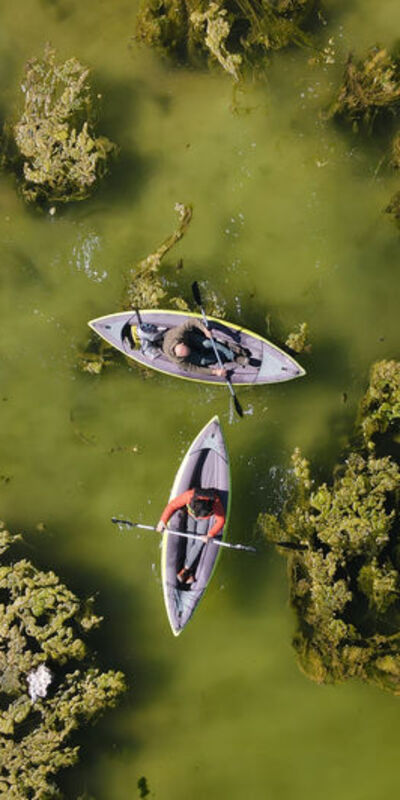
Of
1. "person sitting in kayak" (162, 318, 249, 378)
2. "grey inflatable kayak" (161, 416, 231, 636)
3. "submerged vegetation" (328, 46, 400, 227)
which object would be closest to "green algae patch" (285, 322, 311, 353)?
"person sitting in kayak" (162, 318, 249, 378)

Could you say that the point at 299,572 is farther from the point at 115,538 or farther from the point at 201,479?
the point at 115,538

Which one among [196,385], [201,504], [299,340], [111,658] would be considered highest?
[299,340]

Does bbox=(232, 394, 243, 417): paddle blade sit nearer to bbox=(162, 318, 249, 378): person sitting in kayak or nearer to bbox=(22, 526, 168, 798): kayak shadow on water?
bbox=(162, 318, 249, 378): person sitting in kayak

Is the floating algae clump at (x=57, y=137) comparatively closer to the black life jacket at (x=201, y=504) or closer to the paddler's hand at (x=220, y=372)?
the paddler's hand at (x=220, y=372)

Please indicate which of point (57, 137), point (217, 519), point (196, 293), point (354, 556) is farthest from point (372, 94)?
point (354, 556)

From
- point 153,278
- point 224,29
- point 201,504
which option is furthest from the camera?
point 153,278

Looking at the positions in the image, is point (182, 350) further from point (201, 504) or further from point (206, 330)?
point (201, 504)

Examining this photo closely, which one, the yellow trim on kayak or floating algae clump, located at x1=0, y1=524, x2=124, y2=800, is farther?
the yellow trim on kayak

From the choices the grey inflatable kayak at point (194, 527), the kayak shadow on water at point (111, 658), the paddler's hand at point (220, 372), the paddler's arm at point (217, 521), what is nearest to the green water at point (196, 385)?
the kayak shadow on water at point (111, 658)
